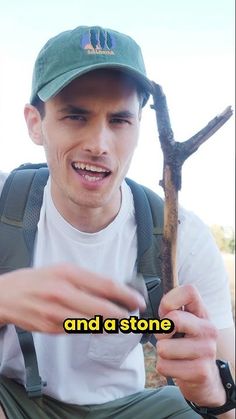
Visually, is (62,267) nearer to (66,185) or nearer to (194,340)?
(194,340)

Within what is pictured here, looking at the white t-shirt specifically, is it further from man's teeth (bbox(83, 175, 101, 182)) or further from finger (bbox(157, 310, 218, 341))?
finger (bbox(157, 310, 218, 341))

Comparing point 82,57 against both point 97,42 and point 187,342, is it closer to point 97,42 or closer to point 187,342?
point 97,42

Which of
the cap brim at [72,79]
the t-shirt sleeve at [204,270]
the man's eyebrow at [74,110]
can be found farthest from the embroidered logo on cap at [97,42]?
the t-shirt sleeve at [204,270]

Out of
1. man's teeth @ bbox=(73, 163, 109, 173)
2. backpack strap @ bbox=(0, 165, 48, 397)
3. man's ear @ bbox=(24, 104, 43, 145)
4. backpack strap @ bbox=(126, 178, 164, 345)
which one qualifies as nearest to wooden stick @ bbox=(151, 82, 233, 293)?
backpack strap @ bbox=(126, 178, 164, 345)

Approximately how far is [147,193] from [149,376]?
7.65ft

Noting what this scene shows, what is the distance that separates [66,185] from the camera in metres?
2.38

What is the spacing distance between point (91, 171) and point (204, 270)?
2.39 ft

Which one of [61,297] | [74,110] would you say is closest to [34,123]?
[74,110]

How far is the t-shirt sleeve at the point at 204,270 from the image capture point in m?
2.45

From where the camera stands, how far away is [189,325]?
1.55 metres

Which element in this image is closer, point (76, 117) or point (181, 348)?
point (181, 348)

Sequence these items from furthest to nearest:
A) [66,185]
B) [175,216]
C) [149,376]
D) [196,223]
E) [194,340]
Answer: [149,376] < [196,223] < [66,185] < [194,340] < [175,216]

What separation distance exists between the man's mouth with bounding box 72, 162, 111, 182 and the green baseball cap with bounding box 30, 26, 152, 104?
0.33 meters

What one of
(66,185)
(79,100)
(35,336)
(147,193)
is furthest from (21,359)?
(79,100)
